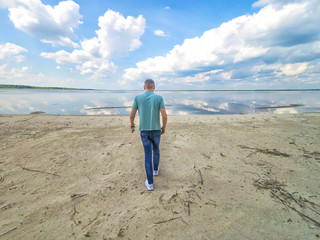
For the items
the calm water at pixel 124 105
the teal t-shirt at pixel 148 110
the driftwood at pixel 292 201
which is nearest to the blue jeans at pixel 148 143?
the teal t-shirt at pixel 148 110

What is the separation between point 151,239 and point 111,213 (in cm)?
94

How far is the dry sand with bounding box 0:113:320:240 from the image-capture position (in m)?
2.35

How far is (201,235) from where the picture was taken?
2248 mm

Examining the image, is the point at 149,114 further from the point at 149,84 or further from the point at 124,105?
the point at 124,105

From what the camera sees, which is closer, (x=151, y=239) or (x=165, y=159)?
(x=151, y=239)

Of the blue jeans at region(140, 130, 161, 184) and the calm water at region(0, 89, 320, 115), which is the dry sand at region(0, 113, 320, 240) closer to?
the blue jeans at region(140, 130, 161, 184)

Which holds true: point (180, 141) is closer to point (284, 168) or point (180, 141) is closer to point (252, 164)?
point (252, 164)

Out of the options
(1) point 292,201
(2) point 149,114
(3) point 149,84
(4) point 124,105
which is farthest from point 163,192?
(4) point 124,105

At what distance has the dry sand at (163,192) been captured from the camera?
2354 millimetres

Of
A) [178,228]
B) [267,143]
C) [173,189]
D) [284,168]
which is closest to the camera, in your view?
[178,228]

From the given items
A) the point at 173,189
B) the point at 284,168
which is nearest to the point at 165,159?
the point at 173,189

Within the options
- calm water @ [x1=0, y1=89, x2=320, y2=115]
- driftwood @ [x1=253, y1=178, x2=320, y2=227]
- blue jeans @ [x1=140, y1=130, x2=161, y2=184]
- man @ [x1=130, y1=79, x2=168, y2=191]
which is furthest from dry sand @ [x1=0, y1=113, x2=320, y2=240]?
calm water @ [x1=0, y1=89, x2=320, y2=115]

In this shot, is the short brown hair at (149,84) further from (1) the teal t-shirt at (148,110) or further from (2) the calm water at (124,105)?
(2) the calm water at (124,105)

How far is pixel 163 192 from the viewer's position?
127 inches
